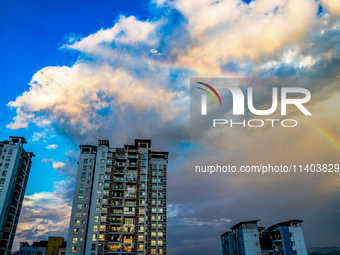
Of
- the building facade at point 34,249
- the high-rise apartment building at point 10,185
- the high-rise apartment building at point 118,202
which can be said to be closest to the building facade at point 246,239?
the high-rise apartment building at point 118,202

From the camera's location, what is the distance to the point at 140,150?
355 feet

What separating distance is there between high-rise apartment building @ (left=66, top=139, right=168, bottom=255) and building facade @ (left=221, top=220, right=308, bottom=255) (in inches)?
1170

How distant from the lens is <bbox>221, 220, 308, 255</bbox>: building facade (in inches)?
3605

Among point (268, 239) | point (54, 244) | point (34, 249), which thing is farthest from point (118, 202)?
point (268, 239)

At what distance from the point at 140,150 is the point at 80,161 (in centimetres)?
2410

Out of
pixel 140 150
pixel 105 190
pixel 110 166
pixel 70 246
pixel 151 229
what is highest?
pixel 140 150

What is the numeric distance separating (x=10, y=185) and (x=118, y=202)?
46.8m

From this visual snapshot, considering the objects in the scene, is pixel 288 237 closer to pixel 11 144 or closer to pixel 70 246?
pixel 70 246

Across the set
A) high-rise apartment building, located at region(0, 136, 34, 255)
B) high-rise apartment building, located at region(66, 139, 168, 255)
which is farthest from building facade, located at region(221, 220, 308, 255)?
high-rise apartment building, located at region(0, 136, 34, 255)

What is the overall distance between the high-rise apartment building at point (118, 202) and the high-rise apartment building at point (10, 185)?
94.2 ft

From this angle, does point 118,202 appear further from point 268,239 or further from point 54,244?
point 268,239

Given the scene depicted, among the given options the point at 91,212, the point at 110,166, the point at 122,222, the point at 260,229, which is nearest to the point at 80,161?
the point at 110,166

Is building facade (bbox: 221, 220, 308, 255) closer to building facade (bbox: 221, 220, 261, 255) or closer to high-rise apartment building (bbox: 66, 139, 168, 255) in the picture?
building facade (bbox: 221, 220, 261, 255)

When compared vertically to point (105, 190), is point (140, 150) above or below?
above
